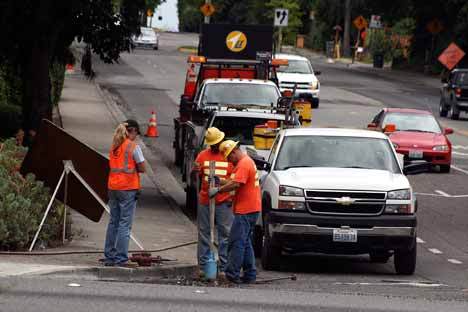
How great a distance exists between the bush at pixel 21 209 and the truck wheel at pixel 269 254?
2.63 meters

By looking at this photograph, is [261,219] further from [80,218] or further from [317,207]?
[80,218]

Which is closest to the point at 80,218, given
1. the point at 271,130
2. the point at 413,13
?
the point at 271,130

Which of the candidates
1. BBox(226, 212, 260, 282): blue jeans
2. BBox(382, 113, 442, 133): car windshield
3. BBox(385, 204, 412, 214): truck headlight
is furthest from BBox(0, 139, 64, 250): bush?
BBox(382, 113, 442, 133): car windshield

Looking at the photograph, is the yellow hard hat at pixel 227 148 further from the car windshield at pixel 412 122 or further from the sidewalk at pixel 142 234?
the car windshield at pixel 412 122

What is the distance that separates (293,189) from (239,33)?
21.5 meters

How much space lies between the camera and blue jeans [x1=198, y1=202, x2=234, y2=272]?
1521 centimetres

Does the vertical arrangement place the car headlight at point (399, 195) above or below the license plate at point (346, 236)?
above

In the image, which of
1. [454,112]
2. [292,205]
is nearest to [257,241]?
A: [292,205]

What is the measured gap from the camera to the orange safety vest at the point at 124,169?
590 inches

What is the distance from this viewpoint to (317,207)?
16.3 meters

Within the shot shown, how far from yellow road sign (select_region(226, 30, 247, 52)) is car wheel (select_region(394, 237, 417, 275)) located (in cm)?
2065

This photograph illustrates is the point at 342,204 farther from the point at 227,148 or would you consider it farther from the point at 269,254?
the point at 227,148

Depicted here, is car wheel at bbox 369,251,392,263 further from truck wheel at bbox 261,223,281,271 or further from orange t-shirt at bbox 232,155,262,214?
orange t-shirt at bbox 232,155,262,214

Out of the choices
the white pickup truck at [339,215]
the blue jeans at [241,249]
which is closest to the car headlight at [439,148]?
the white pickup truck at [339,215]
